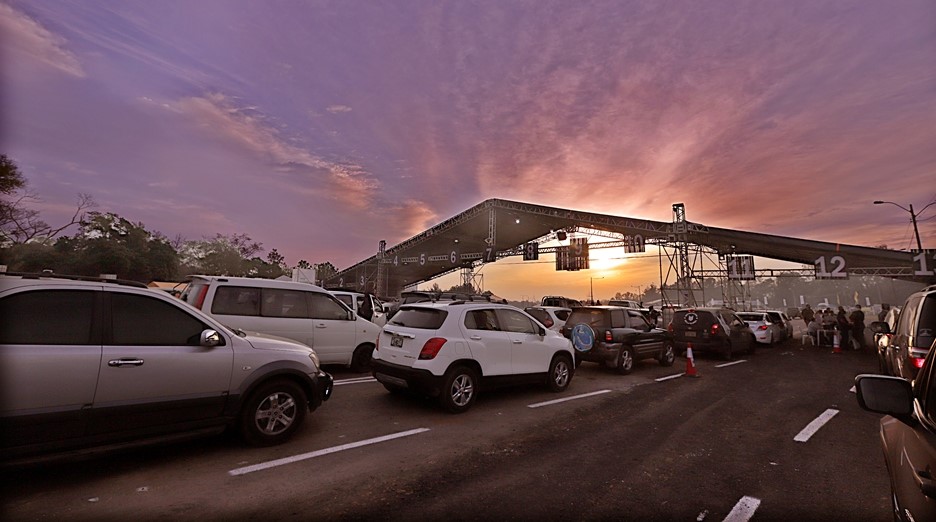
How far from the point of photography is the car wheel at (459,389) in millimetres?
6391

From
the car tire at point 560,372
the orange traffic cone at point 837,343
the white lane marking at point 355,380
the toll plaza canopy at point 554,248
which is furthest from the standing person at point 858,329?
the white lane marking at point 355,380

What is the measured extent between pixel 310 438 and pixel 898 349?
934 cm

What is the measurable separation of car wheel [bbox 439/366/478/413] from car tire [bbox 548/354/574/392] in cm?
203

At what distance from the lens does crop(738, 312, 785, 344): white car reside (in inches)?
705

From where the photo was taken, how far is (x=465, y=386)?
6730mm

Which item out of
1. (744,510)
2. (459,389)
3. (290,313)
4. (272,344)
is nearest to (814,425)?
(744,510)

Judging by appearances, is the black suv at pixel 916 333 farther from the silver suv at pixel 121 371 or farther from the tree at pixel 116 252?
the tree at pixel 116 252

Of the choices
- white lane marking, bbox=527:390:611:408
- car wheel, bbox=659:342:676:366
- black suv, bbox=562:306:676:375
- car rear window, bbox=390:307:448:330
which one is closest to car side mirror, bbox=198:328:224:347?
car rear window, bbox=390:307:448:330

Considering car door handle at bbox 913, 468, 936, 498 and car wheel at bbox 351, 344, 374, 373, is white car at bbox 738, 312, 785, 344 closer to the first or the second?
car wheel at bbox 351, 344, 374, 373

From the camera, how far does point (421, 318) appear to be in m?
6.90

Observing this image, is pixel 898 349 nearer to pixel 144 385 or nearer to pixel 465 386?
pixel 465 386

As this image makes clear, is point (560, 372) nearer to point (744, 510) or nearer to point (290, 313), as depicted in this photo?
point (744, 510)

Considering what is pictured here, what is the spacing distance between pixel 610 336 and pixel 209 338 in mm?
8912

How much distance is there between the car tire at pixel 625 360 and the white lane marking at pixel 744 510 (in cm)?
666
